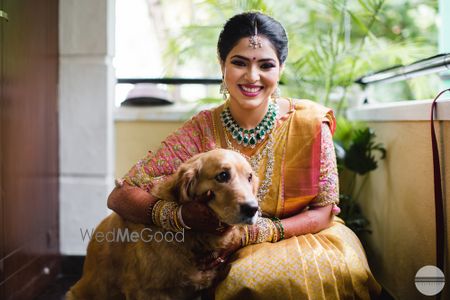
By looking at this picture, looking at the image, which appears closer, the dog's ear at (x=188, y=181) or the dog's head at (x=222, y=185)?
the dog's head at (x=222, y=185)

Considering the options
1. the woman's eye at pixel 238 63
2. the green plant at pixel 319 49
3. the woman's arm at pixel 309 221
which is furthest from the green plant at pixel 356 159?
the woman's eye at pixel 238 63

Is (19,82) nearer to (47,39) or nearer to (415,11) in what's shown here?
(47,39)

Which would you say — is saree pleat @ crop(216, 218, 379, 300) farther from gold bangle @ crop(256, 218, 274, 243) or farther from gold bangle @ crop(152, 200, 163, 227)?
gold bangle @ crop(152, 200, 163, 227)

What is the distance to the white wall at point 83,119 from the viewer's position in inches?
80.9

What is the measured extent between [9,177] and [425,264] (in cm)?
181

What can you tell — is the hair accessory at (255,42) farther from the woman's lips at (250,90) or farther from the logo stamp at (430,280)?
the logo stamp at (430,280)

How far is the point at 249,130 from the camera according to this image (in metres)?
1.62

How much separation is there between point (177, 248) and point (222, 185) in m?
0.33

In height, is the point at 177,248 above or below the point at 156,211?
below

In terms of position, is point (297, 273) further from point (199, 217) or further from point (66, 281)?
point (66, 281)

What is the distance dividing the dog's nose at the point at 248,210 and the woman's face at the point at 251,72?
490mm

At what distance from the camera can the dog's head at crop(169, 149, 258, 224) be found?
120 centimetres

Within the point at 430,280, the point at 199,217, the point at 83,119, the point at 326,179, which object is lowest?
the point at 430,280

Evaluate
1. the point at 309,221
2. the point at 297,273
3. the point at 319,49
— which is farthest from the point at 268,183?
the point at 319,49
